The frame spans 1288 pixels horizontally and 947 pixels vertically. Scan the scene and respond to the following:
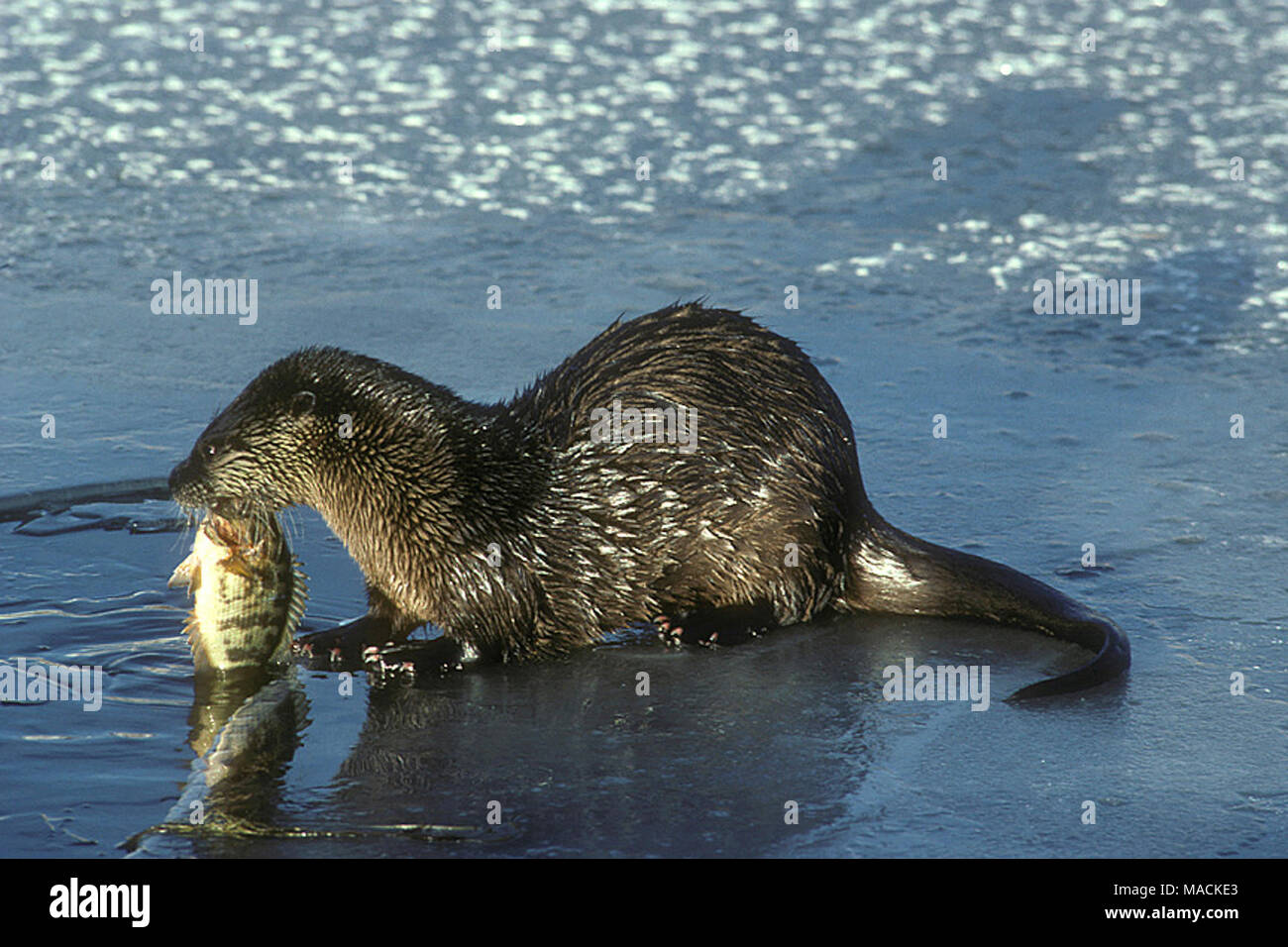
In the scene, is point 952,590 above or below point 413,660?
above

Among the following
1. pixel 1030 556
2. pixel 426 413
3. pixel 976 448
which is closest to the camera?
pixel 426 413

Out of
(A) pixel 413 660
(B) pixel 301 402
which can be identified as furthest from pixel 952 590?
(B) pixel 301 402

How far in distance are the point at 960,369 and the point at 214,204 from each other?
3178 millimetres

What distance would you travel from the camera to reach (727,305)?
5.88m

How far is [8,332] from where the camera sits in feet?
18.2

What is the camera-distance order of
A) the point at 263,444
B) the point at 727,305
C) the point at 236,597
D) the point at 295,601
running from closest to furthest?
the point at 236,597, the point at 295,601, the point at 263,444, the point at 727,305

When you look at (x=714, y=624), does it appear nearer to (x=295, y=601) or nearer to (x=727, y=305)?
(x=295, y=601)

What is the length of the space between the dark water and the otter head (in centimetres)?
34

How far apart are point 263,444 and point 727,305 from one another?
252 centimetres

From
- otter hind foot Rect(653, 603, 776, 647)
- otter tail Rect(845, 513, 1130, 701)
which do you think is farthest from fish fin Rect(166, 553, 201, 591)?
otter tail Rect(845, 513, 1130, 701)

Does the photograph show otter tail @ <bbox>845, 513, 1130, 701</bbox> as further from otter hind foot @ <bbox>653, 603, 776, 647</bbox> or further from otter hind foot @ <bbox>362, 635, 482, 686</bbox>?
otter hind foot @ <bbox>362, 635, 482, 686</bbox>

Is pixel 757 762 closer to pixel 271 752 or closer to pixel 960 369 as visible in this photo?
pixel 271 752

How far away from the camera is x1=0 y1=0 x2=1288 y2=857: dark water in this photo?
308cm
